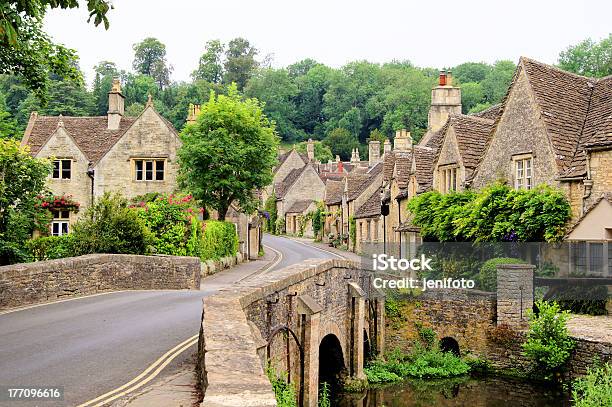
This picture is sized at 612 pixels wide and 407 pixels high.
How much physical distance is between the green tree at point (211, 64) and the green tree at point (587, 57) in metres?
85.8

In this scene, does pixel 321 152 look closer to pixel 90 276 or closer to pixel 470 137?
pixel 470 137

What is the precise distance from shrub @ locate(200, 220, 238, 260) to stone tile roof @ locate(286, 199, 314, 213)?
3618 centimetres

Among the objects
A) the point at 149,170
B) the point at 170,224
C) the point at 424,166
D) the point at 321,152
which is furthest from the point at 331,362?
the point at 321,152

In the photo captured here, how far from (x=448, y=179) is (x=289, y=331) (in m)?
18.6

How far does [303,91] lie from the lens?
147125 mm

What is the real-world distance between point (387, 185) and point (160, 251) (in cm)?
1911

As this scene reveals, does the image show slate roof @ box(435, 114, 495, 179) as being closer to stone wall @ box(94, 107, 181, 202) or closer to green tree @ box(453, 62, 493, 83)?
stone wall @ box(94, 107, 181, 202)

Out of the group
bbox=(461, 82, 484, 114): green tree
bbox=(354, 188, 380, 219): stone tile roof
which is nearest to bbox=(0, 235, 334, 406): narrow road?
bbox=(354, 188, 380, 219): stone tile roof

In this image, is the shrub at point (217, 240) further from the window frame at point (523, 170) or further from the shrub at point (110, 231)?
the window frame at point (523, 170)

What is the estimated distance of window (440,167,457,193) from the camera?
105ft

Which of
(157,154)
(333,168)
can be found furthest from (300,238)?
(157,154)

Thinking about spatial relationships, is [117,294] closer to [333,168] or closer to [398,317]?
[398,317]

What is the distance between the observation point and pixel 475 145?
3206 centimetres

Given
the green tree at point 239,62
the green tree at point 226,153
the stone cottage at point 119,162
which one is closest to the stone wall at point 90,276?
the green tree at point 226,153
